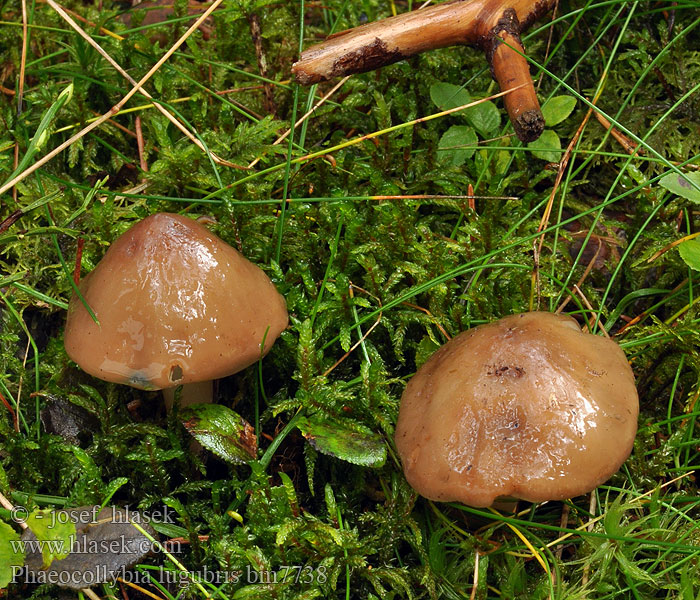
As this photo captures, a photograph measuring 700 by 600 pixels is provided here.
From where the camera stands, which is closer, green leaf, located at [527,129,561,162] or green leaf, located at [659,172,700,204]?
green leaf, located at [659,172,700,204]

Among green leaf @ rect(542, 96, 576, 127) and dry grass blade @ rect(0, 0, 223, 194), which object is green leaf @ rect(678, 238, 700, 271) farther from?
dry grass blade @ rect(0, 0, 223, 194)

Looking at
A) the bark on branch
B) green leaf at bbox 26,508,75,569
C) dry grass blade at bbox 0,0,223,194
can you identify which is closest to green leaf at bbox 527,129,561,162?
the bark on branch

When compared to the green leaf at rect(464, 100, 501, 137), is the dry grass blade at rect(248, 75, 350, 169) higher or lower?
higher

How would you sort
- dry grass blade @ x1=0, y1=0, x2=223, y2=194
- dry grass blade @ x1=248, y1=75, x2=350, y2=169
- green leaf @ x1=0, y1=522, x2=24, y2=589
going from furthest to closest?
dry grass blade @ x1=248, y1=75, x2=350, y2=169, dry grass blade @ x1=0, y1=0, x2=223, y2=194, green leaf @ x1=0, y1=522, x2=24, y2=589

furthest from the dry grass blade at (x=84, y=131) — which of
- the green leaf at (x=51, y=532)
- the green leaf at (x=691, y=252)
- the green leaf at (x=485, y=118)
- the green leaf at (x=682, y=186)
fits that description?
the green leaf at (x=691, y=252)

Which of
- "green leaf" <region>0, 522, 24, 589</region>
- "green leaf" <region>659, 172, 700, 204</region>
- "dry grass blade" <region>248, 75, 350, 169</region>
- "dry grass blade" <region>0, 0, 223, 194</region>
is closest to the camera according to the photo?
"green leaf" <region>0, 522, 24, 589</region>
